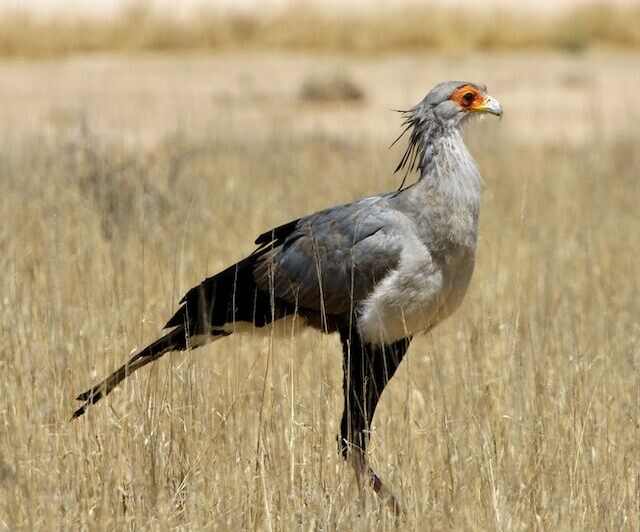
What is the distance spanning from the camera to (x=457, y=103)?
5543 millimetres

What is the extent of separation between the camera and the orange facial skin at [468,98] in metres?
5.55

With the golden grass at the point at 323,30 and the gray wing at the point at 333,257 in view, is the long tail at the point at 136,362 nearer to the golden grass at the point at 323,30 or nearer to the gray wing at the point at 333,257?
the gray wing at the point at 333,257

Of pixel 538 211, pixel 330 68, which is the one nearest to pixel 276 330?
pixel 538 211

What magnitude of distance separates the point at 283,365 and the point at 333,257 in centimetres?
91

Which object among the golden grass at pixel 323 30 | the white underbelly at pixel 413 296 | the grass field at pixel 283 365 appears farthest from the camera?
the golden grass at pixel 323 30

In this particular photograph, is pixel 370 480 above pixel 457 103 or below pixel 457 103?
below

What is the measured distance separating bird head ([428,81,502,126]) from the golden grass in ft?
57.2

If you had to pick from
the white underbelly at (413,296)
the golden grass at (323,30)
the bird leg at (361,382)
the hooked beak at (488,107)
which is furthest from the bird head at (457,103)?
the golden grass at (323,30)

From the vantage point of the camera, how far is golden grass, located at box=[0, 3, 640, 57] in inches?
903

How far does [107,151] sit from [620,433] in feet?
17.8

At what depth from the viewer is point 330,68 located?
68.6 feet

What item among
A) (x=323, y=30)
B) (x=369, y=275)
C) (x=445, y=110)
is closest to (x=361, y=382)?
(x=369, y=275)

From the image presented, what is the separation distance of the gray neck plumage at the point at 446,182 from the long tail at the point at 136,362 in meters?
1.07

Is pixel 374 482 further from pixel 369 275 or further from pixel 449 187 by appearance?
pixel 449 187
